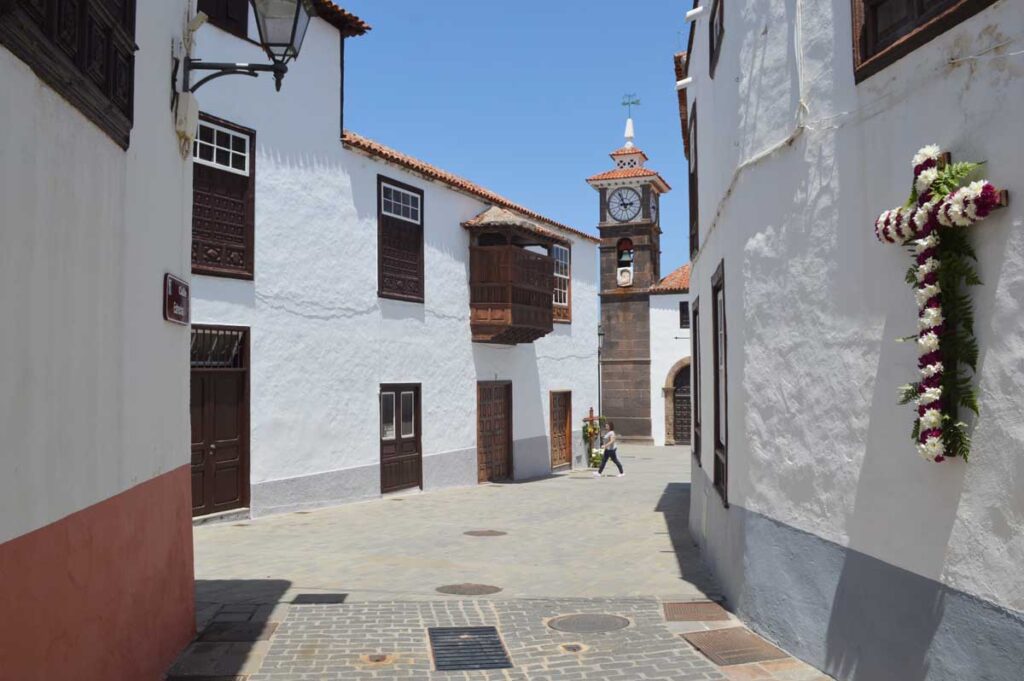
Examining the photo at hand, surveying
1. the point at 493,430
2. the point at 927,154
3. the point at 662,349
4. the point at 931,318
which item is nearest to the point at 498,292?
the point at 493,430

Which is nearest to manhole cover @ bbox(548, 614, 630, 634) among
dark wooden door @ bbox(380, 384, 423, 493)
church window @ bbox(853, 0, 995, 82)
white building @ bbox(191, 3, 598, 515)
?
church window @ bbox(853, 0, 995, 82)

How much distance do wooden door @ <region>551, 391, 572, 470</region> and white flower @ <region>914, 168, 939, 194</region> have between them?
1875 cm

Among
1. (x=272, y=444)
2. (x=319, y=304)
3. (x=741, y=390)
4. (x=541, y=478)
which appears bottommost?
(x=541, y=478)

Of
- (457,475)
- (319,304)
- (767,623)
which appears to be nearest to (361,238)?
(319,304)

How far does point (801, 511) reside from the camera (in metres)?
6.04

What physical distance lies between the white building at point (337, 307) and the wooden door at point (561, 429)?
1.94 meters

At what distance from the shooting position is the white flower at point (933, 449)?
172 inches

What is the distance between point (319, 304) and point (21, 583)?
11.4m

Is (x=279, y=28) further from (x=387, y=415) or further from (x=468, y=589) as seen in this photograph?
(x=387, y=415)

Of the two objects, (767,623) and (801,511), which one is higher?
(801,511)

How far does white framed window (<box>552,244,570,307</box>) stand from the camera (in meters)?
23.1

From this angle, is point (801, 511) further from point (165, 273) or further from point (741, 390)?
point (165, 273)

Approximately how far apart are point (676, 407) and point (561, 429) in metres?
11.7

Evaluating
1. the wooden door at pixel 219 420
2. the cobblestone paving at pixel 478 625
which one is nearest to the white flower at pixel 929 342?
the cobblestone paving at pixel 478 625
